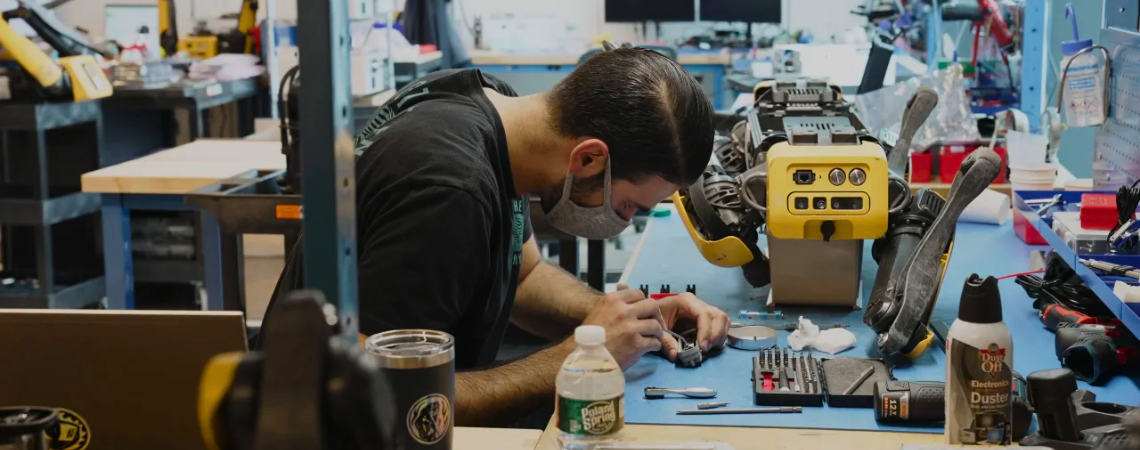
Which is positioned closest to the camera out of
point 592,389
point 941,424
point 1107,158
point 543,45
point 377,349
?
point 377,349

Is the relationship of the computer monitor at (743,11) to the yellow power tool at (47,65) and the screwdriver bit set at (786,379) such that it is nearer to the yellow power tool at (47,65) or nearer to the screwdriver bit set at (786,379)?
the yellow power tool at (47,65)

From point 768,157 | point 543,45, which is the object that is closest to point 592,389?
point 768,157

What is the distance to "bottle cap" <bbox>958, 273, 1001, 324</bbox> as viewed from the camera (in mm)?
1118

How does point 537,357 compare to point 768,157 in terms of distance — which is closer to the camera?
point 537,357

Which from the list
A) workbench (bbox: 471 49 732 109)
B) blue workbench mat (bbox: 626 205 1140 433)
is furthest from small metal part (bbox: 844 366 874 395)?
workbench (bbox: 471 49 732 109)

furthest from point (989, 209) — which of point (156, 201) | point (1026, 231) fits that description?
point (156, 201)

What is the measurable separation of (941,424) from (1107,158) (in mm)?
1239

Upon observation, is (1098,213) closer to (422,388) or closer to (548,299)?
(548,299)

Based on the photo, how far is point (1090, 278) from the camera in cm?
161

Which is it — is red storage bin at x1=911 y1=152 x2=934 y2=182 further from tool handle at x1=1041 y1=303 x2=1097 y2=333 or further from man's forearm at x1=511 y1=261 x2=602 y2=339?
man's forearm at x1=511 y1=261 x2=602 y2=339

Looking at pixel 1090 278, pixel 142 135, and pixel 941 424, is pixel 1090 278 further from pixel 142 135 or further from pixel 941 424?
pixel 142 135

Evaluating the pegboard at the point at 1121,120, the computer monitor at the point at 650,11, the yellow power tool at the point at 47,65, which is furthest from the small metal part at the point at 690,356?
the computer monitor at the point at 650,11

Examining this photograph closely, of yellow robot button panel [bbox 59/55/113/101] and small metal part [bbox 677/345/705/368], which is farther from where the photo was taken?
yellow robot button panel [bbox 59/55/113/101]

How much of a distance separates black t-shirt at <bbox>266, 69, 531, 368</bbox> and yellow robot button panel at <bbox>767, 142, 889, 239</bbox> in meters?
0.44
